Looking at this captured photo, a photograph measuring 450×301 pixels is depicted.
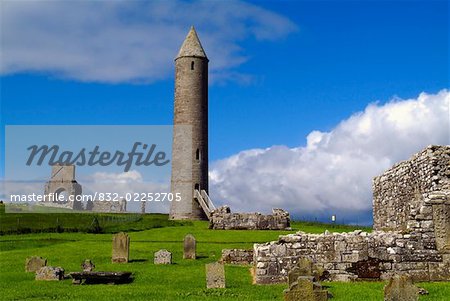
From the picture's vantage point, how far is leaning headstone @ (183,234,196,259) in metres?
23.6

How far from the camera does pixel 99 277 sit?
17.5 meters

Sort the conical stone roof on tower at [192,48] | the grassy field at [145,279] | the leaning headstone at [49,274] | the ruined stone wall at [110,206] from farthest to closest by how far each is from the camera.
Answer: the ruined stone wall at [110,206], the conical stone roof on tower at [192,48], the leaning headstone at [49,274], the grassy field at [145,279]

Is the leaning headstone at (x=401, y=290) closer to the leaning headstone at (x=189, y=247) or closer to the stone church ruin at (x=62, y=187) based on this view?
the leaning headstone at (x=189, y=247)

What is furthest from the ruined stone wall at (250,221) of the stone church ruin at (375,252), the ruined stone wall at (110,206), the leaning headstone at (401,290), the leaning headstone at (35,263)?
the ruined stone wall at (110,206)

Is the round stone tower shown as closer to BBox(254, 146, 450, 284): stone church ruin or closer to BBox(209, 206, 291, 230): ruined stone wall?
BBox(209, 206, 291, 230): ruined stone wall

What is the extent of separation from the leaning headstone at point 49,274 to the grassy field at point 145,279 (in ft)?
1.39

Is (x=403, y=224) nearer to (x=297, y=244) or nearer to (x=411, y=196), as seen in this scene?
(x=411, y=196)

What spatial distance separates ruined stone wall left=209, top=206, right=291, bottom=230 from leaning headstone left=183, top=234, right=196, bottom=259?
68.4 feet

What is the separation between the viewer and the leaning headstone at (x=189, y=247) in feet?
77.3

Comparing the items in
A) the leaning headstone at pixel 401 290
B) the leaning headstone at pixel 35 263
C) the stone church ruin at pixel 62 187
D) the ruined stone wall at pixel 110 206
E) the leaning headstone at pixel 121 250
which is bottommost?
the leaning headstone at pixel 401 290

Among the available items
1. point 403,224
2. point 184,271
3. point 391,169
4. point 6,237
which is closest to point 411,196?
point 403,224

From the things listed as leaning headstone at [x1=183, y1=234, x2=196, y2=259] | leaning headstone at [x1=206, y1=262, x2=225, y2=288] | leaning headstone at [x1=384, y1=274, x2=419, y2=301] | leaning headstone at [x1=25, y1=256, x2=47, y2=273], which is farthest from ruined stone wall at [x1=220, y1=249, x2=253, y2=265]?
leaning headstone at [x1=384, y1=274, x2=419, y2=301]

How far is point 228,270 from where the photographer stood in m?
19.2

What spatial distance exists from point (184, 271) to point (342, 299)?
7950 millimetres
